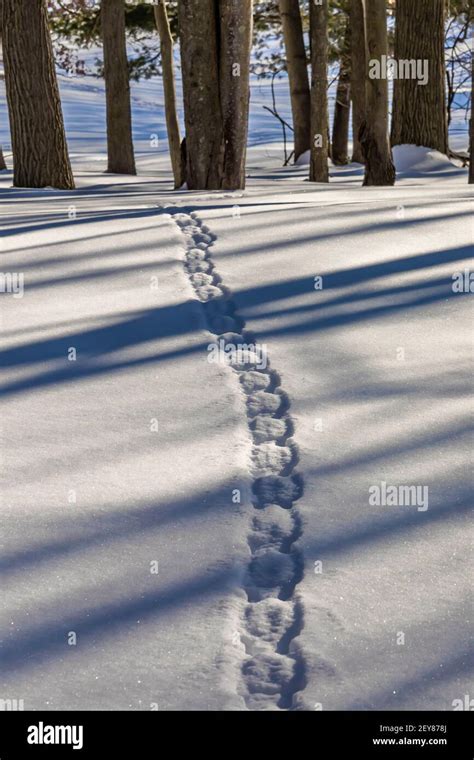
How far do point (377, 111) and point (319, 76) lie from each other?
2.63 metres

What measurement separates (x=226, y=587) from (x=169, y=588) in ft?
0.50

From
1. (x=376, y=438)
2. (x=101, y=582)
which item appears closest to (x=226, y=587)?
(x=101, y=582)

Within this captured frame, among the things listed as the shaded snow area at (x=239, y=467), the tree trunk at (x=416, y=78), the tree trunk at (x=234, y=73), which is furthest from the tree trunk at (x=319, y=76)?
the shaded snow area at (x=239, y=467)

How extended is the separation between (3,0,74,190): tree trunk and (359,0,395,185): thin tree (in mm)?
3263

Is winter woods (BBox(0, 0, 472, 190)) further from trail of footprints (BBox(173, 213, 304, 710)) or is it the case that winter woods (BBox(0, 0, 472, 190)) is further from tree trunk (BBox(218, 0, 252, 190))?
trail of footprints (BBox(173, 213, 304, 710))

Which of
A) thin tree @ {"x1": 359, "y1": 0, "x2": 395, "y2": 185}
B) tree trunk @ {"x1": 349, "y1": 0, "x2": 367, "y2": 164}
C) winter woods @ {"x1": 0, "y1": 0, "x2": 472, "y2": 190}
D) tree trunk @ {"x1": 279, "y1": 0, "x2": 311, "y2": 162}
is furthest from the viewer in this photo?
tree trunk @ {"x1": 279, "y1": 0, "x2": 311, "y2": 162}

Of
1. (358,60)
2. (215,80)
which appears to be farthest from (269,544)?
(358,60)

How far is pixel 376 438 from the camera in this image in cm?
369

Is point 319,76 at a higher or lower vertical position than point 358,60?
lower

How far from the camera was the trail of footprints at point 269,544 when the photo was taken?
2.42 m

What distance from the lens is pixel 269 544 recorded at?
2.98 m

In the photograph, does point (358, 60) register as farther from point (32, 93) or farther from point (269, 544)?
point (269, 544)

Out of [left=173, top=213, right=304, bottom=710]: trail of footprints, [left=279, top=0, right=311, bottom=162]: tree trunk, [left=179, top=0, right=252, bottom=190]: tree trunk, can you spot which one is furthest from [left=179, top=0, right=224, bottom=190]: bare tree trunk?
[left=279, top=0, right=311, bottom=162]: tree trunk

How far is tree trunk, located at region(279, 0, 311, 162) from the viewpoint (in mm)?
17312
